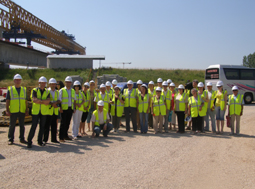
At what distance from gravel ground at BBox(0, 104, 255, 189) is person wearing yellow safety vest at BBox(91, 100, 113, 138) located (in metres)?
0.32

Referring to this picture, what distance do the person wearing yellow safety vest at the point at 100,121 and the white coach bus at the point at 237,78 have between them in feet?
53.4

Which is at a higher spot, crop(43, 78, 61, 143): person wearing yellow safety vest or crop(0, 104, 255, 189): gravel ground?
crop(43, 78, 61, 143): person wearing yellow safety vest

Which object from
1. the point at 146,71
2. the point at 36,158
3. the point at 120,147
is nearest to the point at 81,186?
the point at 36,158

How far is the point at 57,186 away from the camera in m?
4.10

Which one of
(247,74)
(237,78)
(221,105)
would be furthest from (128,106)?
(247,74)

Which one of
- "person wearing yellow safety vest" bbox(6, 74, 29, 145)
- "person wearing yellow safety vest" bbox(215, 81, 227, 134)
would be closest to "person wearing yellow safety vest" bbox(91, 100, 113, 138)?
"person wearing yellow safety vest" bbox(6, 74, 29, 145)

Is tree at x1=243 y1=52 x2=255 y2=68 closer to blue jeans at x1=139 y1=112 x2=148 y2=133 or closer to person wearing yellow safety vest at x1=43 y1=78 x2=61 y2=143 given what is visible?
blue jeans at x1=139 y1=112 x2=148 y2=133

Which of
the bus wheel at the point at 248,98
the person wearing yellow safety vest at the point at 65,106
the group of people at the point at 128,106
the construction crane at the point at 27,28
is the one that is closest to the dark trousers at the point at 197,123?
the group of people at the point at 128,106

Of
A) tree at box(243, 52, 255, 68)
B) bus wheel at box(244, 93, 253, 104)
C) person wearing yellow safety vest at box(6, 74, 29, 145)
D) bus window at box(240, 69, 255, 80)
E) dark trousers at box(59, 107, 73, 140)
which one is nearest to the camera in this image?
person wearing yellow safety vest at box(6, 74, 29, 145)

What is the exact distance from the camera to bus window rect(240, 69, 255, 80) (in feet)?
73.1

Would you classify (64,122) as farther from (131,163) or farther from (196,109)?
(196,109)

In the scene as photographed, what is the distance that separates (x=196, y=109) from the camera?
8703 millimetres

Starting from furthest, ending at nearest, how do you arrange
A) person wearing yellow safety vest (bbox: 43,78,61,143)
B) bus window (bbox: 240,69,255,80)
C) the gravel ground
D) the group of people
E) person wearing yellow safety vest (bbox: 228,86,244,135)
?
bus window (bbox: 240,69,255,80) < person wearing yellow safety vest (bbox: 228,86,244,135) < the group of people < person wearing yellow safety vest (bbox: 43,78,61,143) < the gravel ground

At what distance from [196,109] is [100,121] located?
3.53 metres
